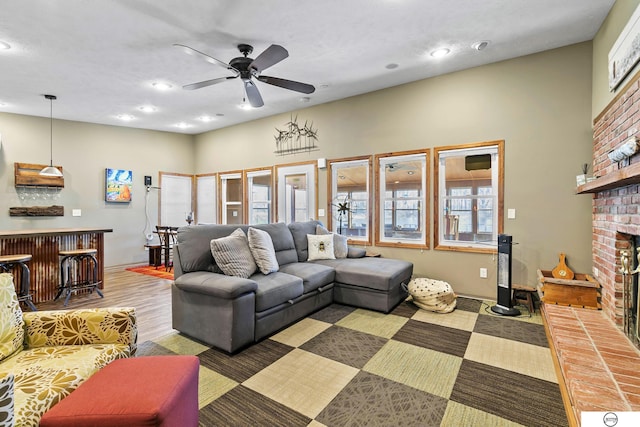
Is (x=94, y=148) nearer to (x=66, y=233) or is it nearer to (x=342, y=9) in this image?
(x=66, y=233)

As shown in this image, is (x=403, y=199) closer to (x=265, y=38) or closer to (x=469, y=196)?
(x=469, y=196)

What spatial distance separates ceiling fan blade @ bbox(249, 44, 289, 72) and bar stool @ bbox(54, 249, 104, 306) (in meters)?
3.53

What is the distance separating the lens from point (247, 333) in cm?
263

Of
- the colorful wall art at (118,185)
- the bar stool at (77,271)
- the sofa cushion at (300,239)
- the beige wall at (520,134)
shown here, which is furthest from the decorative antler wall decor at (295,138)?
the bar stool at (77,271)

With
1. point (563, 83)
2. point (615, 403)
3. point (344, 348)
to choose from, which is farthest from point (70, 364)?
point (563, 83)

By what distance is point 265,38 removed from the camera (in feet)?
10.9

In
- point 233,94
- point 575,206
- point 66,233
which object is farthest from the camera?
point 233,94

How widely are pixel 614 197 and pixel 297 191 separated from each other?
4.45 meters

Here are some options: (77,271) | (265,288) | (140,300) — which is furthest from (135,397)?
(77,271)

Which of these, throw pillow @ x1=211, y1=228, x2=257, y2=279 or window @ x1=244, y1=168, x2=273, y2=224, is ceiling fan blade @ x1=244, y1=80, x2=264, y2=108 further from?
window @ x1=244, y1=168, x2=273, y2=224

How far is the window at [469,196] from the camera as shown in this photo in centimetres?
400

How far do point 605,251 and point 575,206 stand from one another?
2.50 ft

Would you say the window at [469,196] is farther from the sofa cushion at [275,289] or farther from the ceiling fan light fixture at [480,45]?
the sofa cushion at [275,289]

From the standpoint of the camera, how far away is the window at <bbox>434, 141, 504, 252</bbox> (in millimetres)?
3996
